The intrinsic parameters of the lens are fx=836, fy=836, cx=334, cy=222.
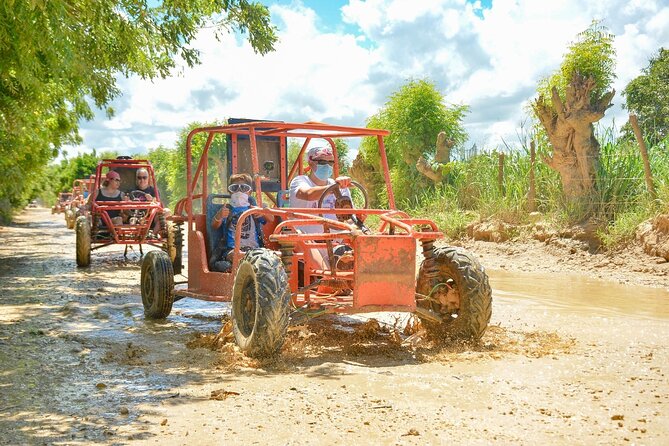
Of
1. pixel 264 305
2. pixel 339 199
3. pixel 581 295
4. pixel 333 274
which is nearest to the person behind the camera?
pixel 264 305

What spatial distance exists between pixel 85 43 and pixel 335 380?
6030 millimetres

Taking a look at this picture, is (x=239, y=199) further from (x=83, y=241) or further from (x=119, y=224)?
(x=119, y=224)

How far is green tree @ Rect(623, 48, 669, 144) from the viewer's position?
102ft

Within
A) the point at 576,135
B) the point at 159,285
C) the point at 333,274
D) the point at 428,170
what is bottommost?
the point at 159,285

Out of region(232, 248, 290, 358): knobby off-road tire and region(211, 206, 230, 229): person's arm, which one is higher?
region(211, 206, 230, 229): person's arm

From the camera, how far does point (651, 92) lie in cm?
3222

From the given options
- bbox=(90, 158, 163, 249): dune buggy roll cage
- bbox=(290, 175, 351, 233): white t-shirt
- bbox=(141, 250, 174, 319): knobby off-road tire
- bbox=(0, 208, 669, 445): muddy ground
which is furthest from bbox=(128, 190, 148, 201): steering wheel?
bbox=(290, 175, 351, 233): white t-shirt

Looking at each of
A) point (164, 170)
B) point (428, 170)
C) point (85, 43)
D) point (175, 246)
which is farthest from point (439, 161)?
point (164, 170)

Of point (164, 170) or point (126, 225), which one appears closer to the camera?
Answer: point (126, 225)

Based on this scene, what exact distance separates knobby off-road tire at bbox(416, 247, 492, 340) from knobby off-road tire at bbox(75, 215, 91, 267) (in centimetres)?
880

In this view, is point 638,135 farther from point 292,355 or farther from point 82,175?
point 82,175

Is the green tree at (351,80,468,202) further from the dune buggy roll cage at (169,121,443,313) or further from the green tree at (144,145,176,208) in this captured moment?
the green tree at (144,145,176,208)

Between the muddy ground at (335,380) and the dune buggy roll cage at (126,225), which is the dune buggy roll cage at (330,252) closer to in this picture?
the muddy ground at (335,380)

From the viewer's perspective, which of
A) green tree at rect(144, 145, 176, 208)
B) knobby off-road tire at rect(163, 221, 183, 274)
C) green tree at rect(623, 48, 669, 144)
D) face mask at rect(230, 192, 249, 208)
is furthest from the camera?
green tree at rect(144, 145, 176, 208)
